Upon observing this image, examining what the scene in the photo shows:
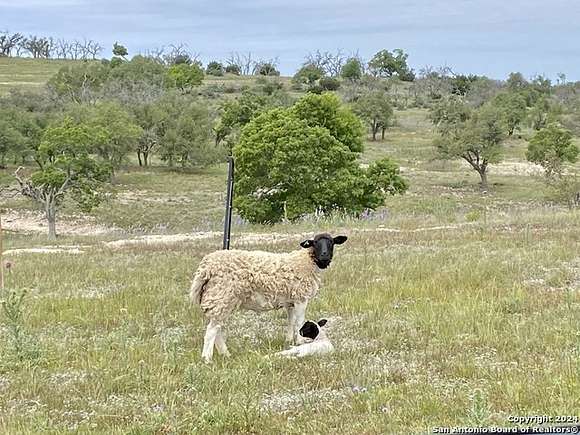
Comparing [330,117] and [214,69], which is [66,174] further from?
[214,69]

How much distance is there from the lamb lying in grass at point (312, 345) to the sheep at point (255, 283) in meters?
0.36

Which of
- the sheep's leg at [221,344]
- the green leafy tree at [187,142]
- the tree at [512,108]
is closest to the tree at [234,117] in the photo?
the green leafy tree at [187,142]

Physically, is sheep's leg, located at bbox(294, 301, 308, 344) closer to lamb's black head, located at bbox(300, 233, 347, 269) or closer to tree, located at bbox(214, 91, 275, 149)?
lamb's black head, located at bbox(300, 233, 347, 269)

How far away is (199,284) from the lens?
9.13m

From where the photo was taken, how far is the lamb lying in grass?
8469 millimetres

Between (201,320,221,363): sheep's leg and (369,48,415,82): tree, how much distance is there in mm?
152180

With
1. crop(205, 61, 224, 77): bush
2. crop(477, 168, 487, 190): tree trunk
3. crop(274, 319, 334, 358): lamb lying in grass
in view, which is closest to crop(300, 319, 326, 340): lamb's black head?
crop(274, 319, 334, 358): lamb lying in grass

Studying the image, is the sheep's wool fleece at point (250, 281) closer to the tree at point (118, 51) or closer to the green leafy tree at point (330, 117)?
the green leafy tree at point (330, 117)

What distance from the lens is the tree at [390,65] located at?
517ft

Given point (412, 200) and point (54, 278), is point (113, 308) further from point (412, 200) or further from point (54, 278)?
point (412, 200)

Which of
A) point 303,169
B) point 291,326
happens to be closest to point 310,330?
point 291,326

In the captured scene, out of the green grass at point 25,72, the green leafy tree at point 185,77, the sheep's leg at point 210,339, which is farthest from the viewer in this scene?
the green grass at point 25,72

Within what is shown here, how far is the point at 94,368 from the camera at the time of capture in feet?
26.5

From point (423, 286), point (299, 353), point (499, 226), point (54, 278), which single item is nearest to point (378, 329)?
point (299, 353)
